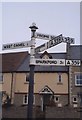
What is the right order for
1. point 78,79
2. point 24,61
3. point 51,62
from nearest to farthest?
point 51,62, point 78,79, point 24,61

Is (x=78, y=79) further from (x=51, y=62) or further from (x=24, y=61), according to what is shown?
(x=51, y=62)

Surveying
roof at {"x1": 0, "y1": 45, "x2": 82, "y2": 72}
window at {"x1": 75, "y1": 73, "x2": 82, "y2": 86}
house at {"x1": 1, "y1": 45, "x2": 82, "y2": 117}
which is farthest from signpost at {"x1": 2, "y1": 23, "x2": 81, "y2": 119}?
roof at {"x1": 0, "y1": 45, "x2": 82, "y2": 72}

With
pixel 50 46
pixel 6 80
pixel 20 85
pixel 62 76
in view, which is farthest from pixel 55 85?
pixel 50 46

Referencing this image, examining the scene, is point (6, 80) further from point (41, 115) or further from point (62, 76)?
point (41, 115)

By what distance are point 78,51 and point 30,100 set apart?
2511cm

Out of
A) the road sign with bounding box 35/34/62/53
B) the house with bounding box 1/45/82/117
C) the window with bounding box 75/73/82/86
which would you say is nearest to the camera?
the road sign with bounding box 35/34/62/53

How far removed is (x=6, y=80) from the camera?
33125mm

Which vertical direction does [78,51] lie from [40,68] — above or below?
above

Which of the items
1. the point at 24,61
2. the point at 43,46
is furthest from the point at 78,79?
the point at 43,46

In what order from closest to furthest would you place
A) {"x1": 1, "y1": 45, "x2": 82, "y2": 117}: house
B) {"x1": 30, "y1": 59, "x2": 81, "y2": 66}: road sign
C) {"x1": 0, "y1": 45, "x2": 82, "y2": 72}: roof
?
{"x1": 30, "y1": 59, "x2": 81, "y2": 66}: road sign, {"x1": 1, "y1": 45, "x2": 82, "y2": 117}: house, {"x1": 0, "y1": 45, "x2": 82, "y2": 72}: roof

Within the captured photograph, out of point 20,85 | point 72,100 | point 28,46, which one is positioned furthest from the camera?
point 20,85

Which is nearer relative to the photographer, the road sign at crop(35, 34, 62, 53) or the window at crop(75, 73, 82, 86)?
the road sign at crop(35, 34, 62, 53)

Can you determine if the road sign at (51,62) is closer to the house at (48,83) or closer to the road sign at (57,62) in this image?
the road sign at (57,62)

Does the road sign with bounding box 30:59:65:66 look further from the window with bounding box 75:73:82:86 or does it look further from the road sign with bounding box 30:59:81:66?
the window with bounding box 75:73:82:86
